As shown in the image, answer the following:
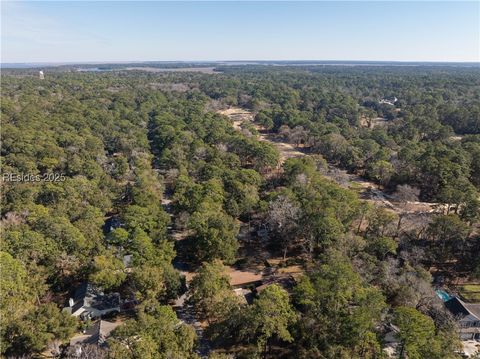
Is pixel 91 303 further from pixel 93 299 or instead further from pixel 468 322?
pixel 468 322

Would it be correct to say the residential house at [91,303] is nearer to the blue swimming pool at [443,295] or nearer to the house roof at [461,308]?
the house roof at [461,308]

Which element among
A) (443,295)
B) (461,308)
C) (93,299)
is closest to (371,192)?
(443,295)

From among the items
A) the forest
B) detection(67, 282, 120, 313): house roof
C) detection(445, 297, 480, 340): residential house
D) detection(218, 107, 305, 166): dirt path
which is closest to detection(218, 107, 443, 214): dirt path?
detection(218, 107, 305, 166): dirt path

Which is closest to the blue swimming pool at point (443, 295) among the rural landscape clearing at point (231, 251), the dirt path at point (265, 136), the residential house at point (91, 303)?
the rural landscape clearing at point (231, 251)

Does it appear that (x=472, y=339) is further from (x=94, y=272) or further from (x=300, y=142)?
(x=300, y=142)

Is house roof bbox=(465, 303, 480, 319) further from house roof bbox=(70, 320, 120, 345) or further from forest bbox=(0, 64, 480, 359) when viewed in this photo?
house roof bbox=(70, 320, 120, 345)

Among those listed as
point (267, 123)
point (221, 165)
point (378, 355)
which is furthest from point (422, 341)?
point (267, 123)

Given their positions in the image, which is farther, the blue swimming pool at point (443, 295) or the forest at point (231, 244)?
the blue swimming pool at point (443, 295)
